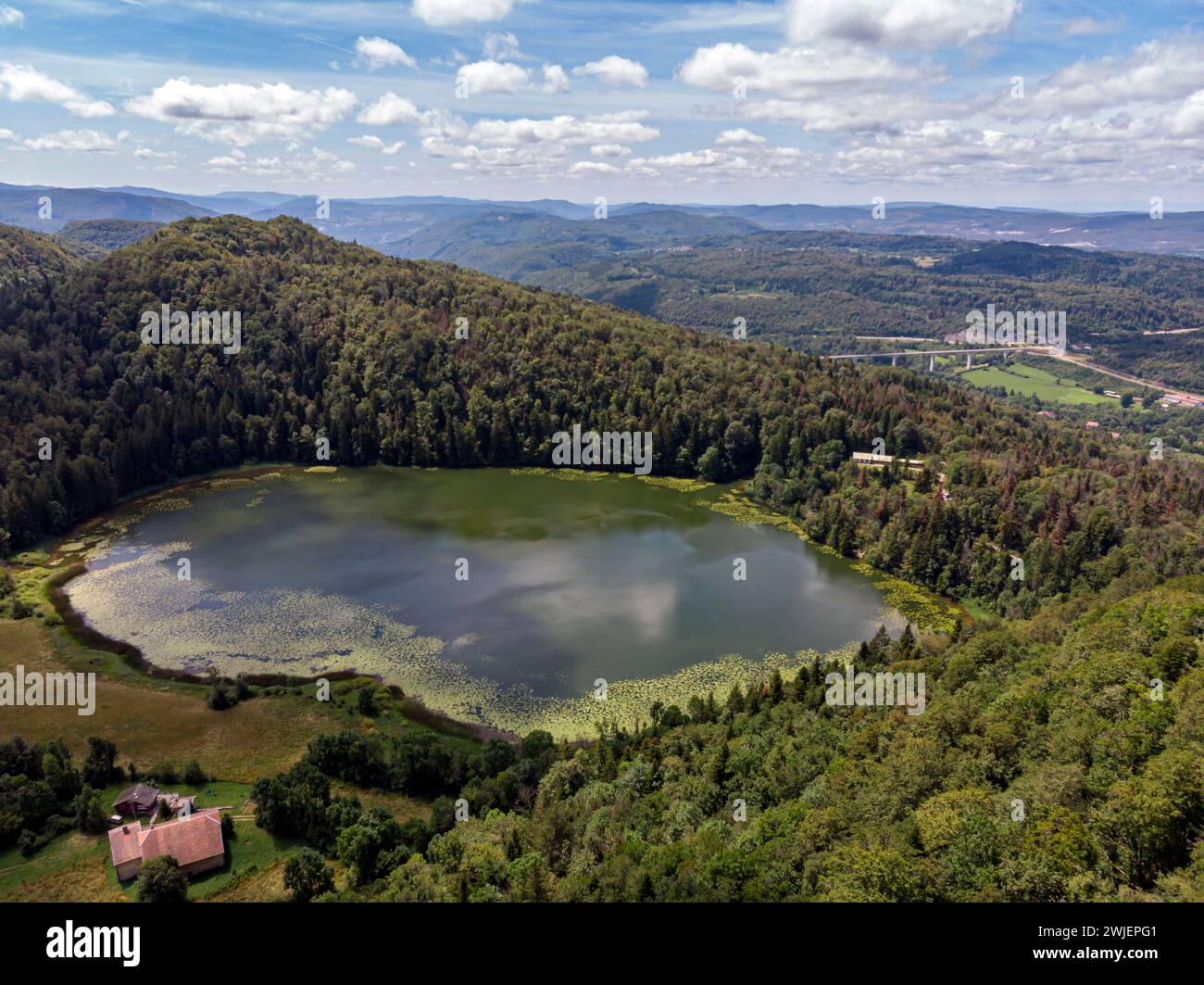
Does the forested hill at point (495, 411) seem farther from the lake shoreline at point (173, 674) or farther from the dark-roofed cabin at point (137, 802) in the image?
the dark-roofed cabin at point (137, 802)

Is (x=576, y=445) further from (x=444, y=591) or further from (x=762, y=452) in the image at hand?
(x=444, y=591)

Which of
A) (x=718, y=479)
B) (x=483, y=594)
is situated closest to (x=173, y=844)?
(x=483, y=594)

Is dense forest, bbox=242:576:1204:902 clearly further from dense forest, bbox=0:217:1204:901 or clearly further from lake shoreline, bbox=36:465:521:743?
lake shoreline, bbox=36:465:521:743

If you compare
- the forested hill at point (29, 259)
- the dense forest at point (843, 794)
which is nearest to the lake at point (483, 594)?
the dense forest at point (843, 794)

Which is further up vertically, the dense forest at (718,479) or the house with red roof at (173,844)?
the dense forest at (718,479)

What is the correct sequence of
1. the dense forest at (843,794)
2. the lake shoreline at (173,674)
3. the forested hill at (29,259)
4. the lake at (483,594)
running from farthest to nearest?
the forested hill at (29,259) → the lake at (483,594) → the lake shoreline at (173,674) → the dense forest at (843,794)

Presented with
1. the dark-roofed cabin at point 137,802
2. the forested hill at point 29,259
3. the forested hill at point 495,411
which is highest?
the forested hill at point 29,259

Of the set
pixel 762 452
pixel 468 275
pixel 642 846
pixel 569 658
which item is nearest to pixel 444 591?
pixel 569 658
